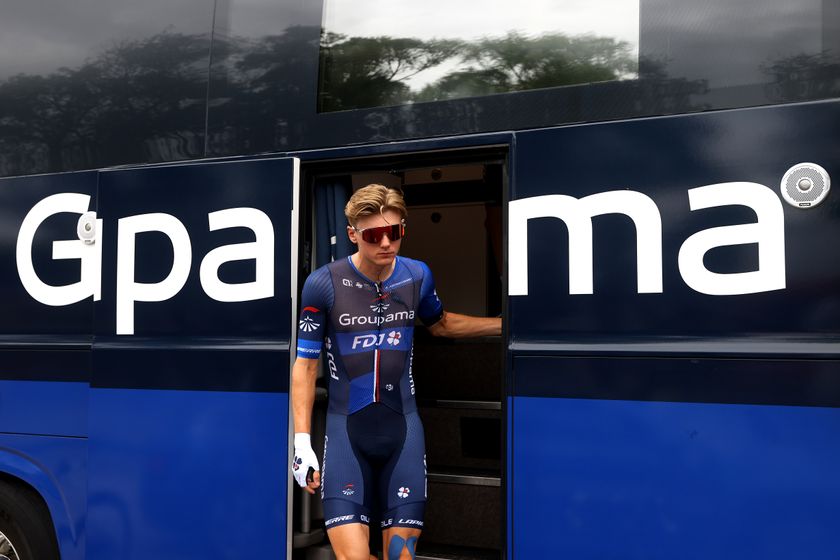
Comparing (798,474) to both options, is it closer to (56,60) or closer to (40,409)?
(40,409)

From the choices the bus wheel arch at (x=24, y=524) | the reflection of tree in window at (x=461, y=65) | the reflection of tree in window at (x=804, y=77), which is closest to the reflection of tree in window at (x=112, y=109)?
the reflection of tree in window at (x=461, y=65)

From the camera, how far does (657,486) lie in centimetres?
295

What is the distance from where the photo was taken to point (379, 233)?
3219mm

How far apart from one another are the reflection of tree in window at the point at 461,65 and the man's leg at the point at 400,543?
5.51ft

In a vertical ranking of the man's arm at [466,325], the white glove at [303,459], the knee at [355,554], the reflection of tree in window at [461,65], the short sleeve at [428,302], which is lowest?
the knee at [355,554]

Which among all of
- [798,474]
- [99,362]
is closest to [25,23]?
[99,362]

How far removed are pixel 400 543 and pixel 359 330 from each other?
825 mm

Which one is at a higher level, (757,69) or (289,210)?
(757,69)

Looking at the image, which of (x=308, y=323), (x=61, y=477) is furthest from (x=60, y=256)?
(x=308, y=323)

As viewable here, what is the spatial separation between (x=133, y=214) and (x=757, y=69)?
8.61 ft

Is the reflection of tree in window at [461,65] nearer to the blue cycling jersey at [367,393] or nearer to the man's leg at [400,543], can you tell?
the blue cycling jersey at [367,393]

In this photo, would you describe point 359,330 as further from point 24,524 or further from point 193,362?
point 24,524

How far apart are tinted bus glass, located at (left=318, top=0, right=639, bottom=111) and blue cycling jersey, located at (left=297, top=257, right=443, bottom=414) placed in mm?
745

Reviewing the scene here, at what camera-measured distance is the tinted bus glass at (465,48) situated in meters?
3.15
